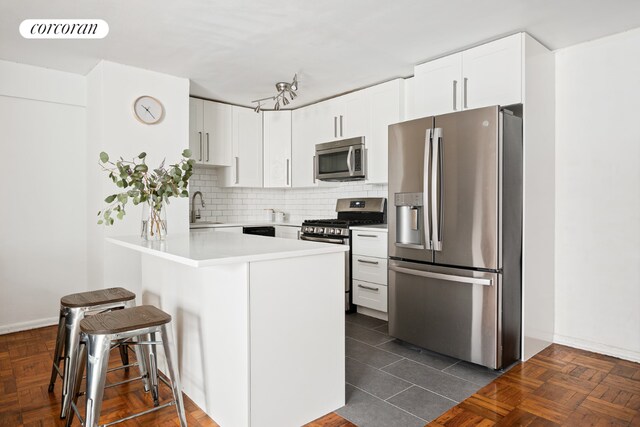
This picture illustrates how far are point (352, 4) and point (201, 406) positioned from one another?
2.50 metres

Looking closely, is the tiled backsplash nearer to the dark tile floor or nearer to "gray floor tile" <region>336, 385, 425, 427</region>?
the dark tile floor

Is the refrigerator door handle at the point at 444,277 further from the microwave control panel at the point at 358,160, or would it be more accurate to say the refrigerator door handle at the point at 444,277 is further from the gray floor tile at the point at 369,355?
the microwave control panel at the point at 358,160

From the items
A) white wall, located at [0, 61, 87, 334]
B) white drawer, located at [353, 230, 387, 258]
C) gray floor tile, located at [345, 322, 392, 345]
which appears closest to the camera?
gray floor tile, located at [345, 322, 392, 345]

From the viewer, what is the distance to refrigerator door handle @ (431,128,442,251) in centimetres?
278

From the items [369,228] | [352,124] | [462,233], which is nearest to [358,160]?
[352,124]

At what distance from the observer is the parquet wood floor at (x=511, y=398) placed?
2041mm

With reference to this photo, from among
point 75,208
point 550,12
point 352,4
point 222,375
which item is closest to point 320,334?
point 222,375

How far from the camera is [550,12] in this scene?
99.4 inches

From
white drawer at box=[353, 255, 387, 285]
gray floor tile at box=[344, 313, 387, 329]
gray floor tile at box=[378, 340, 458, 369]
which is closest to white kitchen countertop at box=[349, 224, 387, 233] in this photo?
white drawer at box=[353, 255, 387, 285]

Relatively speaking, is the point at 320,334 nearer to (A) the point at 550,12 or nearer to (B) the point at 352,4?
(B) the point at 352,4

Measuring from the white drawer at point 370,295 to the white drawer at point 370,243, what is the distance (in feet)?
0.98

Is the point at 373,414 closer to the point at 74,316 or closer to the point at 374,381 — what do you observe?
the point at 374,381

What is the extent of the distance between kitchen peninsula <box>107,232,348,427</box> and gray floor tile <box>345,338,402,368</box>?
704mm

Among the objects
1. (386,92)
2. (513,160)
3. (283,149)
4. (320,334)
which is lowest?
(320,334)
